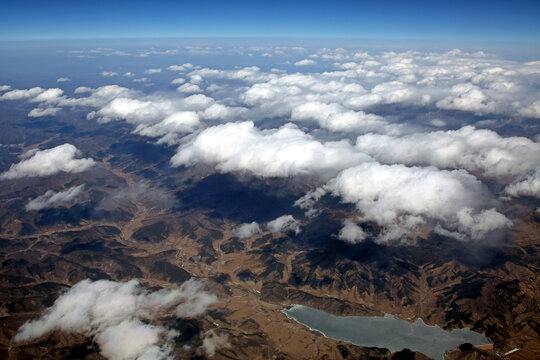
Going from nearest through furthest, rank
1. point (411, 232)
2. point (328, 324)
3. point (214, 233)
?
point (328, 324) → point (411, 232) → point (214, 233)

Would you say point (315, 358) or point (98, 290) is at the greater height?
point (98, 290)

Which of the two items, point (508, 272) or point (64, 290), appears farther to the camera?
point (508, 272)

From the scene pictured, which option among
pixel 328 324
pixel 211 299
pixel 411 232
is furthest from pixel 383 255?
pixel 211 299

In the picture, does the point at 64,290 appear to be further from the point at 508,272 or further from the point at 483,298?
the point at 508,272

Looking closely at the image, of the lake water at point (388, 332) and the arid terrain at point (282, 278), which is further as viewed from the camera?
the lake water at point (388, 332)

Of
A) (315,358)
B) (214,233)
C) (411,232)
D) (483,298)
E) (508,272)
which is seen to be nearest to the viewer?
(315,358)

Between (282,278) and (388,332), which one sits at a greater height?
(388,332)

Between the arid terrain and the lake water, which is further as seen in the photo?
the lake water
